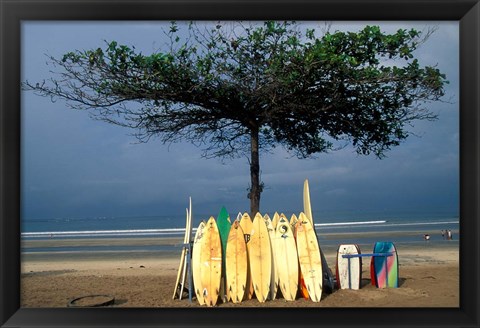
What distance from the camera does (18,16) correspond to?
4293 millimetres

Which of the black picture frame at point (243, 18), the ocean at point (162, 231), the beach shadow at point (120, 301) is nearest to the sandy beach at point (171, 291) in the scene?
the beach shadow at point (120, 301)

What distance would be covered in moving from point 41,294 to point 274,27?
13.2 feet

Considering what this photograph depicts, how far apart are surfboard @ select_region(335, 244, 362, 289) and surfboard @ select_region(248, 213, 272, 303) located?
2.85 feet

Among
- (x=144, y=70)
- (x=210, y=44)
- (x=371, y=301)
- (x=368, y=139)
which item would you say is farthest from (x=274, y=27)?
(x=371, y=301)

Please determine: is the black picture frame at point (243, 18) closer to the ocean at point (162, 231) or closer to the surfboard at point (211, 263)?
the surfboard at point (211, 263)

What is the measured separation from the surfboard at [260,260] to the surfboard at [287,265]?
0.37ft

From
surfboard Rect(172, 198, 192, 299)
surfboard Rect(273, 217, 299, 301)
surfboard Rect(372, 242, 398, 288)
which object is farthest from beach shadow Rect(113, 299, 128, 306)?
surfboard Rect(372, 242, 398, 288)

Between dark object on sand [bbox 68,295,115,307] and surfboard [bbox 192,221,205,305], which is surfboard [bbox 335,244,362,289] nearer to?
surfboard [bbox 192,221,205,305]

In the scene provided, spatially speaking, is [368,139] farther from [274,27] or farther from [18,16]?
[18,16]

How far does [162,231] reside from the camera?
23.5 metres

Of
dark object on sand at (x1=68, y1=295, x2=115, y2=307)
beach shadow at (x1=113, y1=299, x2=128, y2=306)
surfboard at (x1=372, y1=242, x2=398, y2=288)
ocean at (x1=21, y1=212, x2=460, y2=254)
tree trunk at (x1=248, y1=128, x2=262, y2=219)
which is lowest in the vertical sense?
ocean at (x1=21, y1=212, x2=460, y2=254)

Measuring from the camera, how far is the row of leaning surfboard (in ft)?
19.5

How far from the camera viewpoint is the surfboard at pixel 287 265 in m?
6.00

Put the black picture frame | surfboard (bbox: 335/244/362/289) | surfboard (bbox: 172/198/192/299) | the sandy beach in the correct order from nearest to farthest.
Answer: the black picture frame → the sandy beach → surfboard (bbox: 172/198/192/299) → surfboard (bbox: 335/244/362/289)
